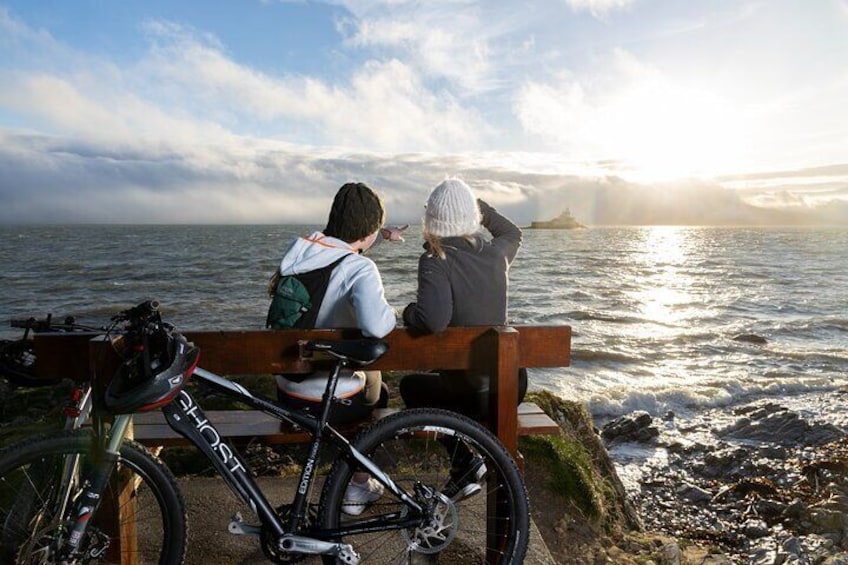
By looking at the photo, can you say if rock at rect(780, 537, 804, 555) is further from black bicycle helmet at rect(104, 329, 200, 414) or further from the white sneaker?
black bicycle helmet at rect(104, 329, 200, 414)

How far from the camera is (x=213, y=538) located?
4.12m

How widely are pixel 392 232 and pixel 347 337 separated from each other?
921mm

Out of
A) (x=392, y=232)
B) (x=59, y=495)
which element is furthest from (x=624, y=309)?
(x=59, y=495)

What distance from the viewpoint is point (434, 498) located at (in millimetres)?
3361

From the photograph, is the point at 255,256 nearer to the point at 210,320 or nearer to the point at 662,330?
the point at 210,320

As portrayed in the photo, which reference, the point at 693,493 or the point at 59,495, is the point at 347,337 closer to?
the point at 59,495

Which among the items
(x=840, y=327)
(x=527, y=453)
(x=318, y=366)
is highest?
(x=318, y=366)

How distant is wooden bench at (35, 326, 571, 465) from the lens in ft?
10.8

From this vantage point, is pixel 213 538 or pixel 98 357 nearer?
pixel 98 357

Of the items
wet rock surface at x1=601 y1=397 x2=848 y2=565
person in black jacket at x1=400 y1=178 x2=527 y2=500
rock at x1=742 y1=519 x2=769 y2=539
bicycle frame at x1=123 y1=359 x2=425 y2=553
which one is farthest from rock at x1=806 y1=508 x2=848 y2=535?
bicycle frame at x1=123 y1=359 x2=425 y2=553

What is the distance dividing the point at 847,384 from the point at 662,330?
287 inches

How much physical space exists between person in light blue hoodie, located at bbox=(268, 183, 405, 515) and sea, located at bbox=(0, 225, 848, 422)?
2.24 meters

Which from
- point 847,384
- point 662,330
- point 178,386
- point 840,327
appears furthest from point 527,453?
point 840,327

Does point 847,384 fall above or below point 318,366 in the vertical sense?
below
